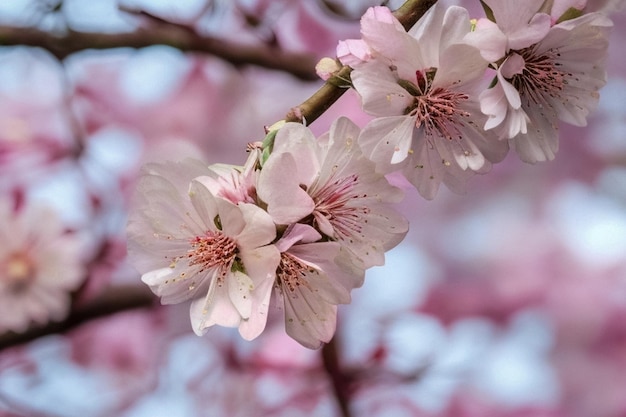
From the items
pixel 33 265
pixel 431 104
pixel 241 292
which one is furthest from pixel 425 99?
pixel 33 265

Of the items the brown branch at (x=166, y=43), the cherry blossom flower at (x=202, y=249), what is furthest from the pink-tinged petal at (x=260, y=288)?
the brown branch at (x=166, y=43)

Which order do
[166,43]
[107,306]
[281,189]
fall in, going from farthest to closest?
[107,306] < [166,43] < [281,189]

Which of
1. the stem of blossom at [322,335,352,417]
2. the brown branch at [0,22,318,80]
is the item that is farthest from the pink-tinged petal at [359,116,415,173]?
the stem of blossom at [322,335,352,417]

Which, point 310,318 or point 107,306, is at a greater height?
Answer: point 310,318

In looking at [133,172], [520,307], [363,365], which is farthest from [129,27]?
[520,307]

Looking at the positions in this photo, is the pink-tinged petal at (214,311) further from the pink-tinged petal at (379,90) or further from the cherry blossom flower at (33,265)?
the cherry blossom flower at (33,265)

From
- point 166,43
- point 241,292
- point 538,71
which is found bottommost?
point 166,43

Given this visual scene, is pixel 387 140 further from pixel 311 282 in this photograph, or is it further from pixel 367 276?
pixel 367 276
